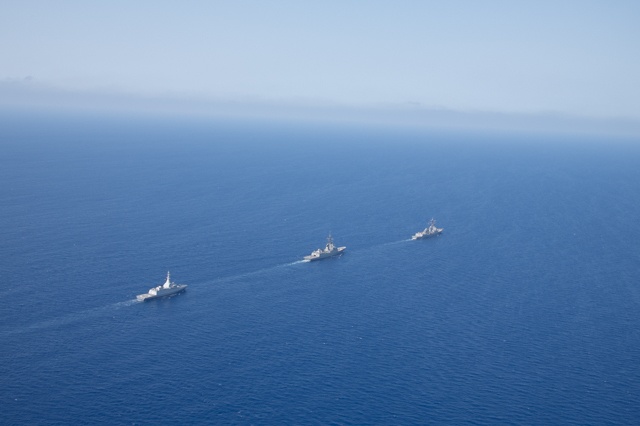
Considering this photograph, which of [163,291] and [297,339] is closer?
[297,339]

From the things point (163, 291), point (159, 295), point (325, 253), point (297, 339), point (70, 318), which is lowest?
point (297, 339)

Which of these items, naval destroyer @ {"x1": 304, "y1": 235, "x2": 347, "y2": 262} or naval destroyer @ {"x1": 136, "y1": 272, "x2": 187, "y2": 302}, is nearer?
naval destroyer @ {"x1": 136, "y1": 272, "x2": 187, "y2": 302}

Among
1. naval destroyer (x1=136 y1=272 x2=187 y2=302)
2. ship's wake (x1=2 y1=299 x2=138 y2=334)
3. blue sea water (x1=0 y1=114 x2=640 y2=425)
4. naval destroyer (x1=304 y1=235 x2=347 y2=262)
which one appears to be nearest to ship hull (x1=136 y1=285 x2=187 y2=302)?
naval destroyer (x1=136 y1=272 x2=187 y2=302)

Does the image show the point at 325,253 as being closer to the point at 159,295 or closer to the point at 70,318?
the point at 159,295

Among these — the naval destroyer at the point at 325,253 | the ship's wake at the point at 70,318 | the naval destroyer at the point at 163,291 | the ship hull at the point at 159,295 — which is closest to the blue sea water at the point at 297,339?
the ship's wake at the point at 70,318

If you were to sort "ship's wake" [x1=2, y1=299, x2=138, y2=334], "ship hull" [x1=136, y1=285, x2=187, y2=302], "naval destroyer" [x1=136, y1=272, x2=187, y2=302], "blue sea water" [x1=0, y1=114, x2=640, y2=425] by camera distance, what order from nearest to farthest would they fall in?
1. "blue sea water" [x1=0, y1=114, x2=640, y2=425]
2. "ship's wake" [x1=2, y1=299, x2=138, y2=334]
3. "ship hull" [x1=136, y1=285, x2=187, y2=302]
4. "naval destroyer" [x1=136, y1=272, x2=187, y2=302]

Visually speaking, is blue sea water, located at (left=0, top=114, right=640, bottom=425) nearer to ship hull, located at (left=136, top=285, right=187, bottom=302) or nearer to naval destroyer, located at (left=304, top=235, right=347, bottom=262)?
ship hull, located at (left=136, top=285, right=187, bottom=302)

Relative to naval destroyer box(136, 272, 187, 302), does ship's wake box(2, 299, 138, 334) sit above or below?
below

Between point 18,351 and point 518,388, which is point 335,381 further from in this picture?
point 18,351

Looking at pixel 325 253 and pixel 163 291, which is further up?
pixel 325 253

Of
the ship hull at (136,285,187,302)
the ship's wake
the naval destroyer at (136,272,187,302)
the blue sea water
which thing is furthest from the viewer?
the naval destroyer at (136,272,187,302)

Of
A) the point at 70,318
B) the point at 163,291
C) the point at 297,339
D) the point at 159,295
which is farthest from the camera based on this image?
the point at 163,291

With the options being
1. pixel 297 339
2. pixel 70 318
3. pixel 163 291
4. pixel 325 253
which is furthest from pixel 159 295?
pixel 325 253
